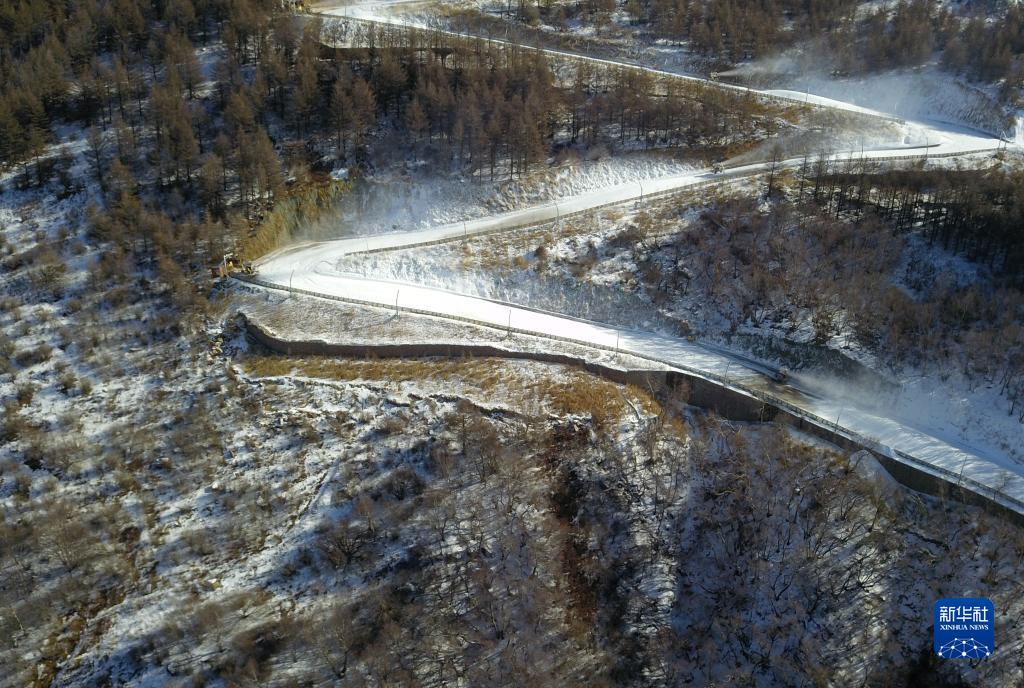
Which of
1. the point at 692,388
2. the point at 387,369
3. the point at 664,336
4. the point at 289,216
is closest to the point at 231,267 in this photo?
the point at 289,216

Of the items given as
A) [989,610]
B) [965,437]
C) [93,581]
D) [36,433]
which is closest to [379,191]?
[36,433]

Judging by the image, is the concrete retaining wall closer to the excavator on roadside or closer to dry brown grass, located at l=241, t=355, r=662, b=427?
dry brown grass, located at l=241, t=355, r=662, b=427

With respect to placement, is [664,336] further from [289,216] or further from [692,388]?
[289,216]

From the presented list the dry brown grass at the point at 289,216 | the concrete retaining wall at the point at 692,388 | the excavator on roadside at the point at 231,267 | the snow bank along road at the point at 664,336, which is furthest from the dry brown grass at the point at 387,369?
the dry brown grass at the point at 289,216

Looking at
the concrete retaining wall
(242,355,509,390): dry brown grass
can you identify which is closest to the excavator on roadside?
the concrete retaining wall

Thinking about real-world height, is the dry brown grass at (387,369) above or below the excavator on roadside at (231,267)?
below

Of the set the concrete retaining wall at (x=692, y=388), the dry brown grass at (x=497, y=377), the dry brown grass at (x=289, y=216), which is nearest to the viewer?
the concrete retaining wall at (x=692, y=388)

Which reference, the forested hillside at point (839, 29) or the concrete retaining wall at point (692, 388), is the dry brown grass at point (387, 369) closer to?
the concrete retaining wall at point (692, 388)

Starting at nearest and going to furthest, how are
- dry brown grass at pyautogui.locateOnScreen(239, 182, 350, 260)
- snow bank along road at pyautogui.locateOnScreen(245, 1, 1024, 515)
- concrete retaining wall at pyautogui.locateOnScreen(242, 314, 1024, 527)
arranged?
concrete retaining wall at pyautogui.locateOnScreen(242, 314, 1024, 527), snow bank along road at pyautogui.locateOnScreen(245, 1, 1024, 515), dry brown grass at pyautogui.locateOnScreen(239, 182, 350, 260)

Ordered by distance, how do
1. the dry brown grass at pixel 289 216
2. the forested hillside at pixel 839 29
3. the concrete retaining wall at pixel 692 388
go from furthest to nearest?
1. the forested hillside at pixel 839 29
2. the dry brown grass at pixel 289 216
3. the concrete retaining wall at pixel 692 388
